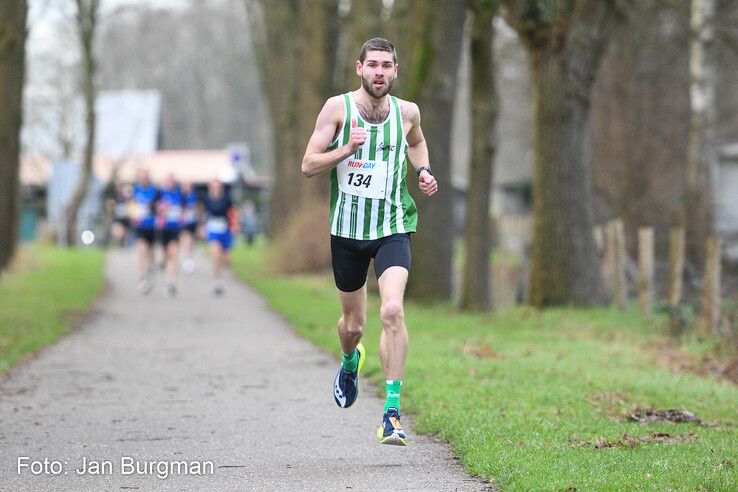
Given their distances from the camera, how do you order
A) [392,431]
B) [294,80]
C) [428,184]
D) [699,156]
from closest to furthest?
1. [392,431]
2. [428,184]
3. [699,156]
4. [294,80]

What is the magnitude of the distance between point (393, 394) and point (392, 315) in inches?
17.2

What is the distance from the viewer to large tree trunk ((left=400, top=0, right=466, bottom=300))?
62.5 feet

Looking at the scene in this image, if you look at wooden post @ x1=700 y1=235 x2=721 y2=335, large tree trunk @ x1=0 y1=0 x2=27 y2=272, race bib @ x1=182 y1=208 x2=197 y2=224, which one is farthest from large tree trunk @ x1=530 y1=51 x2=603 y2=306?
large tree trunk @ x1=0 y1=0 x2=27 y2=272

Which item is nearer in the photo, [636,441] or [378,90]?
[378,90]

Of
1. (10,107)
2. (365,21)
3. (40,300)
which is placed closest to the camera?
(40,300)

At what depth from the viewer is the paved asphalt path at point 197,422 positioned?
22.7 ft

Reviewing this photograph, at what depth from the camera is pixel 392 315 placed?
24.9ft

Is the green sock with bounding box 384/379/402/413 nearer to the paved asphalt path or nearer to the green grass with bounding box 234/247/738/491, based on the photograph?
the paved asphalt path

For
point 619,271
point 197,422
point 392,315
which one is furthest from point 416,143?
point 619,271

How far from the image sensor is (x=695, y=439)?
7988 millimetres

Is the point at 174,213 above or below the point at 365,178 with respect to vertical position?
below

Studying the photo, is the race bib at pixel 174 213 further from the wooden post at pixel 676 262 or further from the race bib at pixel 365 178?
the race bib at pixel 365 178

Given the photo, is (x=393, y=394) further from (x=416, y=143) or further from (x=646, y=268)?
(x=646, y=268)

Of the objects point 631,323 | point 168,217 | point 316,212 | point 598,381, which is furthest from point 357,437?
point 316,212
